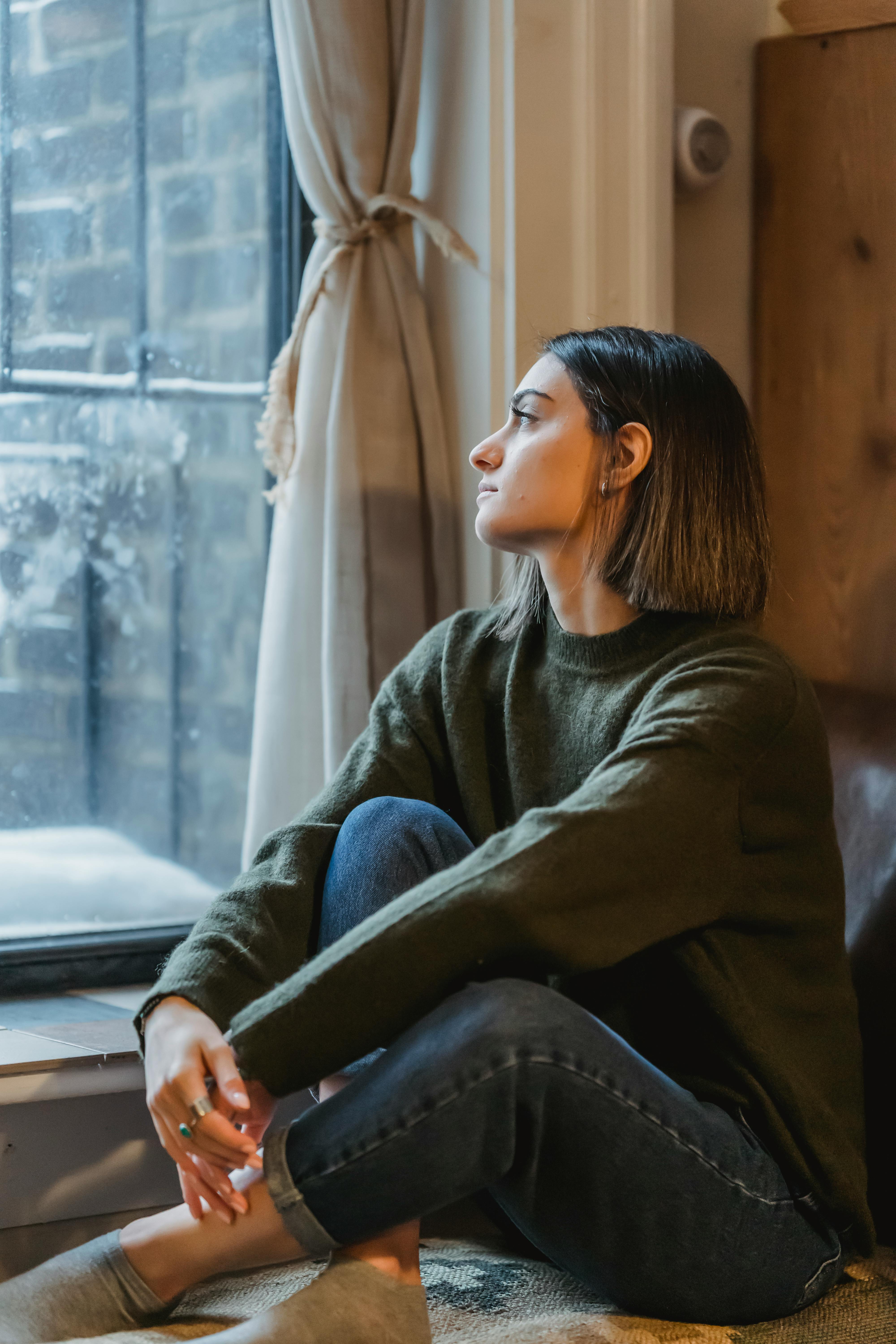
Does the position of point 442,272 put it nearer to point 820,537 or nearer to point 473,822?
point 820,537

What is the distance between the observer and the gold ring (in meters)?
0.93

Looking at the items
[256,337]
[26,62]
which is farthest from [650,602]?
[26,62]

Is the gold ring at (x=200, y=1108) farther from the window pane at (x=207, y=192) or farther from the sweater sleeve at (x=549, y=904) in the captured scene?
the window pane at (x=207, y=192)

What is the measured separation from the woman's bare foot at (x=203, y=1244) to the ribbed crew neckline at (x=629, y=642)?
55cm

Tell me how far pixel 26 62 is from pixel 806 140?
40.9 inches

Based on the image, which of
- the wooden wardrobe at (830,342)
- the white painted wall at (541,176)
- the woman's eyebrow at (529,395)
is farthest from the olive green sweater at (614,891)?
the wooden wardrobe at (830,342)

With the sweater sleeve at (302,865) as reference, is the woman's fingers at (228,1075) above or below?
below

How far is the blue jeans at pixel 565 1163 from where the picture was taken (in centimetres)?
92

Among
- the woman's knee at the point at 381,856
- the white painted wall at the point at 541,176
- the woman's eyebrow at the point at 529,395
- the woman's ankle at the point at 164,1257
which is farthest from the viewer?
the white painted wall at the point at 541,176

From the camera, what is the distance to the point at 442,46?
168 cm

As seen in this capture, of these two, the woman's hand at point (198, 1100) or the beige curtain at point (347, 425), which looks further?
the beige curtain at point (347, 425)

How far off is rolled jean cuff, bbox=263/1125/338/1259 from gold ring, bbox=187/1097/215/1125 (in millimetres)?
68

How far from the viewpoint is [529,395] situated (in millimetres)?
1261

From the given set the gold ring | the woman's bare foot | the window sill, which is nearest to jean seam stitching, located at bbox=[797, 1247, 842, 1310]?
the woman's bare foot
